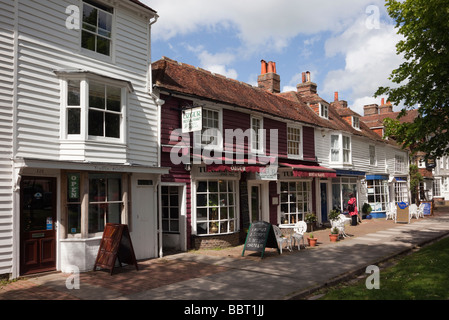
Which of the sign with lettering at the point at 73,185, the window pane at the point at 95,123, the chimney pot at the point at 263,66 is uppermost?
the chimney pot at the point at 263,66

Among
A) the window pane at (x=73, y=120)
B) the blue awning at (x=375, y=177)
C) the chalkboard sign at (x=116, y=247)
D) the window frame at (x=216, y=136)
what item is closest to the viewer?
the chalkboard sign at (x=116, y=247)

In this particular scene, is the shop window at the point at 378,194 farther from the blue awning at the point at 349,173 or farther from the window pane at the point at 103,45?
the window pane at the point at 103,45

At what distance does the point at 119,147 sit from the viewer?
426 inches

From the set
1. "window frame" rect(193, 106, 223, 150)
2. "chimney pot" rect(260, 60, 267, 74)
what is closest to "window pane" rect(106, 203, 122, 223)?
"window frame" rect(193, 106, 223, 150)

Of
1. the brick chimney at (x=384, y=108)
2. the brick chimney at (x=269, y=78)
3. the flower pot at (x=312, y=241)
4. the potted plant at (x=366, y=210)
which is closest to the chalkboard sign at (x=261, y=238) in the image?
the flower pot at (x=312, y=241)

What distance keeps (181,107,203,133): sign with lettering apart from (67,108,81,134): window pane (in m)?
3.78

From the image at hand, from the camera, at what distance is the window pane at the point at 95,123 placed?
10289 millimetres

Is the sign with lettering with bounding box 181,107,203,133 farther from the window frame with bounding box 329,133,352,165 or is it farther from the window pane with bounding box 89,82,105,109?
the window frame with bounding box 329,133,352,165

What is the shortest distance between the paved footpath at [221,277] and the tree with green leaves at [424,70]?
4178 mm

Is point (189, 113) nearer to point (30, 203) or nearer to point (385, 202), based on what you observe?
point (30, 203)

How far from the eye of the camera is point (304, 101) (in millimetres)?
23469

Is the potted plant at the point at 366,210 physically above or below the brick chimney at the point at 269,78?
below

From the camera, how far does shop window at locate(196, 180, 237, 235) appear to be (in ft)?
44.1
